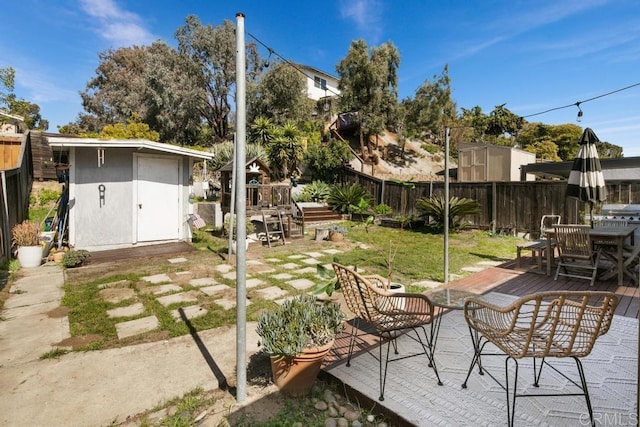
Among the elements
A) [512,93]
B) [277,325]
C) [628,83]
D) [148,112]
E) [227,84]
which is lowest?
[277,325]

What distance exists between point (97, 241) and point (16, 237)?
143cm

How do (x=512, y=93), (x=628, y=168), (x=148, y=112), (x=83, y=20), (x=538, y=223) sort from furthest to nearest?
(x=148, y=112) → (x=83, y=20) → (x=512, y=93) → (x=538, y=223) → (x=628, y=168)

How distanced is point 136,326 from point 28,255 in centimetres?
418

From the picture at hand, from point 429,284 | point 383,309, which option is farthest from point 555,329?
point 429,284

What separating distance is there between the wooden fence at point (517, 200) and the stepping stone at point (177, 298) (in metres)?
9.67

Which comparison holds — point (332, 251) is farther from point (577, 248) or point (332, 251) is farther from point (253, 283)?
point (577, 248)

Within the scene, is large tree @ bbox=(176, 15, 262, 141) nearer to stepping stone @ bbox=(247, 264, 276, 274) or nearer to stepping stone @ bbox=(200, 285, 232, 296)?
stepping stone @ bbox=(247, 264, 276, 274)

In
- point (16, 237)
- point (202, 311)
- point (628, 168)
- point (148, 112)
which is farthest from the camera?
point (148, 112)

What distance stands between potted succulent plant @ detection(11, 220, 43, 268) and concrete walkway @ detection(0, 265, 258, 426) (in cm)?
288

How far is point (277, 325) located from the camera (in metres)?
2.38

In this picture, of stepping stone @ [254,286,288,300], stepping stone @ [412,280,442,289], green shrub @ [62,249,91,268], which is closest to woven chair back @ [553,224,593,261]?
stepping stone @ [412,280,442,289]

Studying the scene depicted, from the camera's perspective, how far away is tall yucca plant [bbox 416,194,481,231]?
10.6 metres

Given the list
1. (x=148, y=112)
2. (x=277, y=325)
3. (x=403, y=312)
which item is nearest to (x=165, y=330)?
(x=277, y=325)

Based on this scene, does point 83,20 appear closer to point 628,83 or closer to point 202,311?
point 202,311
